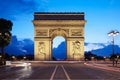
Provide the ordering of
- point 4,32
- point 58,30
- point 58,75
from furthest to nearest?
1. point 58,30
2. point 4,32
3. point 58,75

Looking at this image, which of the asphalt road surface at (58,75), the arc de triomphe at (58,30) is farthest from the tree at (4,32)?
the asphalt road surface at (58,75)

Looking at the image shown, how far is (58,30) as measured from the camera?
77750 mm

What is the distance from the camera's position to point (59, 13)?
7800 cm

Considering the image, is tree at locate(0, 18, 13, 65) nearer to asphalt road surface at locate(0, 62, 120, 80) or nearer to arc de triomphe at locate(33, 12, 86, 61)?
arc de triomphe at locate(33, 12, 86, 61)

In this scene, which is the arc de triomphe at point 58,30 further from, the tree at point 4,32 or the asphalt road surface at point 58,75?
the asphalt road surface at point 58,75

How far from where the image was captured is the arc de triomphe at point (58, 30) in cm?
7719

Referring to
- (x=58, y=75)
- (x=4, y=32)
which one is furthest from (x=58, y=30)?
(x=58, y=75)

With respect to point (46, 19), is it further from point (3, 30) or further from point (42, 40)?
point (3, 30)

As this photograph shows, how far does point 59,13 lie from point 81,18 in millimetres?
5167

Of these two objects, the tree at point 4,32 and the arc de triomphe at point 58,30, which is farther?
the arc de triomphe at point 58,30

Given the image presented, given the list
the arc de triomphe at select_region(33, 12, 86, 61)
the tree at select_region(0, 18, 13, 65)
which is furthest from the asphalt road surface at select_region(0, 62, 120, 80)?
the arc de triomphe at select_region(33, 12, 86, 61)

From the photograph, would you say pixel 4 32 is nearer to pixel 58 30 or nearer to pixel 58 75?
pixel 58 30

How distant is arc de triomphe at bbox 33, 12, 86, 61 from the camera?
7719 centimetres

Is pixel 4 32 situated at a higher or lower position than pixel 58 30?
lower
